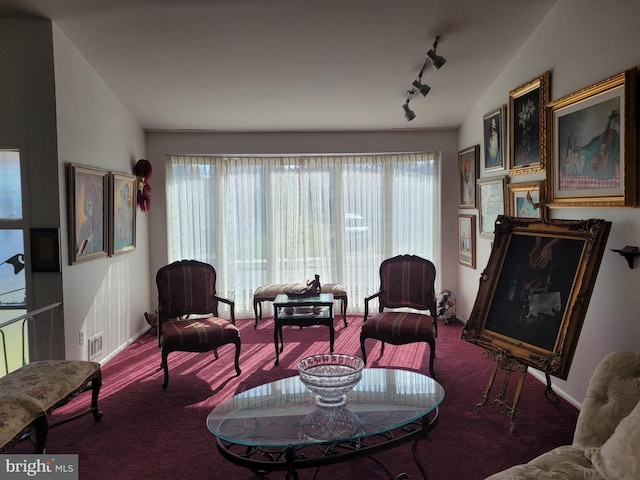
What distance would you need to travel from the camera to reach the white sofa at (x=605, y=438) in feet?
6.04

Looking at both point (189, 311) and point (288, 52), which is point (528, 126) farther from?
point (189, 311)

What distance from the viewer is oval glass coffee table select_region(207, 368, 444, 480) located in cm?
219

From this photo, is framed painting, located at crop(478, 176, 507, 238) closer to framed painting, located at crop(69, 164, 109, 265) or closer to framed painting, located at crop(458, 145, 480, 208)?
framed painting, located at crop(458, 145, 480, 208)

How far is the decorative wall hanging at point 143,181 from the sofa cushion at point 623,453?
509 cm

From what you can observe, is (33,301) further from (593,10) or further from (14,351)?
(593,10)

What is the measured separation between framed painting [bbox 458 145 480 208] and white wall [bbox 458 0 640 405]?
131cm

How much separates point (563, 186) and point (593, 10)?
3.98 feet

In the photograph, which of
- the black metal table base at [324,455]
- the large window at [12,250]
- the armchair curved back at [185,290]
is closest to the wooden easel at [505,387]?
the black metal table base at [324,455]

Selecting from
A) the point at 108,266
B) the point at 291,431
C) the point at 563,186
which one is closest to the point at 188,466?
the point at 291,431

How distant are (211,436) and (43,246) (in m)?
2.03

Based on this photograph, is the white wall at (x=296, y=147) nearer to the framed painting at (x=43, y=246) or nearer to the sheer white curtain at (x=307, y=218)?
the sheer white curtain at (x=307, y=218)

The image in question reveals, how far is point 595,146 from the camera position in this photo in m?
3.25

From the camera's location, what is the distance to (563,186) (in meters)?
3.62

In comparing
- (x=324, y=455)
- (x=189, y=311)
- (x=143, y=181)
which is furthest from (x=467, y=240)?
(x=324, y=455)
